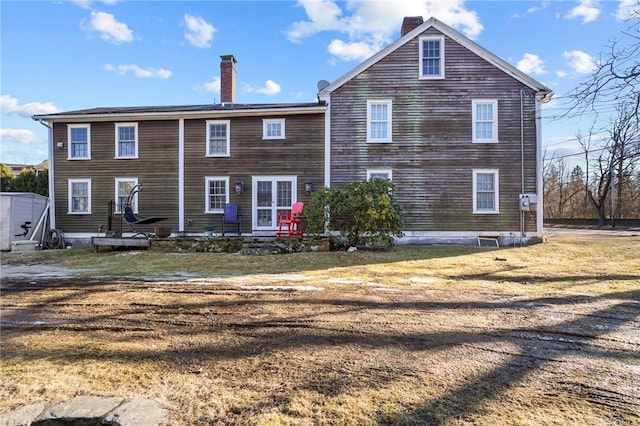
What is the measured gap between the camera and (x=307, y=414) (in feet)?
8.11

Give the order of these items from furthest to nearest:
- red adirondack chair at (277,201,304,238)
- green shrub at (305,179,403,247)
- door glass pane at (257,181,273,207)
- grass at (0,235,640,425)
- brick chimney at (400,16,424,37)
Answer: brick chimney at (400,16,424,37)
door glass pane at (257,181,273,207)
red adirondack chair at (277,201,304,238)
green shrub at (305,179,403,247)
grass at (0,235,640,425)

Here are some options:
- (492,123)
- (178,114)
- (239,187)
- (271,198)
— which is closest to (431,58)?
(492,123)

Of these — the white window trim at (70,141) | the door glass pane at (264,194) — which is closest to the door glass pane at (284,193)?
the door glass pane at (264,194)

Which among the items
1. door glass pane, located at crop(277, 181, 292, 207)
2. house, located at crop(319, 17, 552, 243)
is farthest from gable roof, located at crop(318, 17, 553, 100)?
door glass pane, located at crop(277, 181, 292, 207)

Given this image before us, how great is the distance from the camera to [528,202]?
13.8m

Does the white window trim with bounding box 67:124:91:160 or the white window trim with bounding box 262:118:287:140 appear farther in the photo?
the white window trim with bounding box 67:124:91:160

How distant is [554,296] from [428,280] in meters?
2.16

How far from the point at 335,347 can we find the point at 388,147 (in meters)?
11.6

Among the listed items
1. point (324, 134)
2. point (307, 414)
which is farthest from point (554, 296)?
point (324, 134)

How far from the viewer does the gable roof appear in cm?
1399

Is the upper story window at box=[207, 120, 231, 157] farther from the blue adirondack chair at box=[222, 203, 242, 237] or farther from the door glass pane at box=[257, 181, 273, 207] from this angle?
the blue adirondack chair at box=[222, 203, 242, 237]

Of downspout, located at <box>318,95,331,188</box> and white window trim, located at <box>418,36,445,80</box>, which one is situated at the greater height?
white window trim, located at <box>418,36,445,80</box>

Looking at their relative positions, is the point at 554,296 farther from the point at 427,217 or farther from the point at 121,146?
the point at 121,146

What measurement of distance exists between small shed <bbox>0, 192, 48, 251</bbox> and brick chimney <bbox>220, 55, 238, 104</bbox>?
8.91 metres
